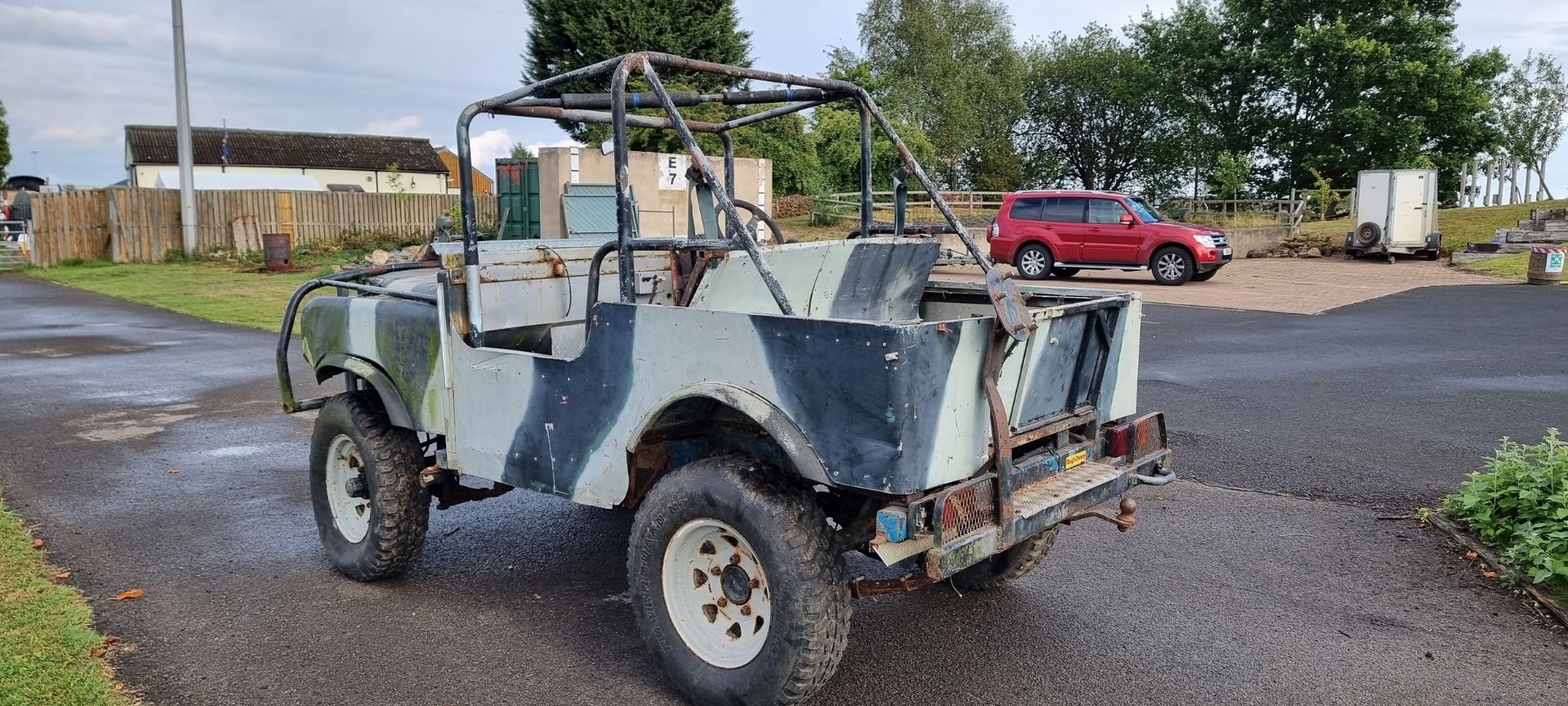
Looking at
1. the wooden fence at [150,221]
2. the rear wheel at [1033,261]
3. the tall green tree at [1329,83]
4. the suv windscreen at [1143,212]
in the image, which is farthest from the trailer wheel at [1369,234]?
the wooden fence at [150,221]

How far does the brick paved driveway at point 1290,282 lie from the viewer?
1641 centimetres

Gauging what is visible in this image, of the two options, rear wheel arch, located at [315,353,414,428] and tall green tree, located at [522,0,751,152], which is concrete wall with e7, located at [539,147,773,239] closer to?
tall green tree, located at [522,0,751,152]

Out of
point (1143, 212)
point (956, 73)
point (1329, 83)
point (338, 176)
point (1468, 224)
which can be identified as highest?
point (956, 73)

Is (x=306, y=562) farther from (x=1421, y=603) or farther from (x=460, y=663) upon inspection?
(x=1421, y=603)

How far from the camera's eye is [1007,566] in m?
4.55

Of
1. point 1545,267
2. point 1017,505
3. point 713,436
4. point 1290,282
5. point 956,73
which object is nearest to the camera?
point 1017,505

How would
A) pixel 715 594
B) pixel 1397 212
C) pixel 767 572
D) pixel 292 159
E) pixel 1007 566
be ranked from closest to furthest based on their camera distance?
1. pixel 767 572
2. pixel 715 594
3. pixel 1007 566
4. pixel 1397 212
5. pixel 292 159

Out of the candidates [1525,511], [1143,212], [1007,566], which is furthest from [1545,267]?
[1007,566]

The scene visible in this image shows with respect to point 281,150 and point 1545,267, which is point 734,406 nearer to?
point 1545,267

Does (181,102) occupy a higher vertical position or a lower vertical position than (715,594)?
higher

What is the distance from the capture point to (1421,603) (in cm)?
449

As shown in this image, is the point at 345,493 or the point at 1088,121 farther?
the point at 1088,121

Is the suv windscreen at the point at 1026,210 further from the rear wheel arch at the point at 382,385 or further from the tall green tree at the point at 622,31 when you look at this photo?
the rear wheel arch at the point at 382,385

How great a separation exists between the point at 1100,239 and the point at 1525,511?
1511 centimetres
